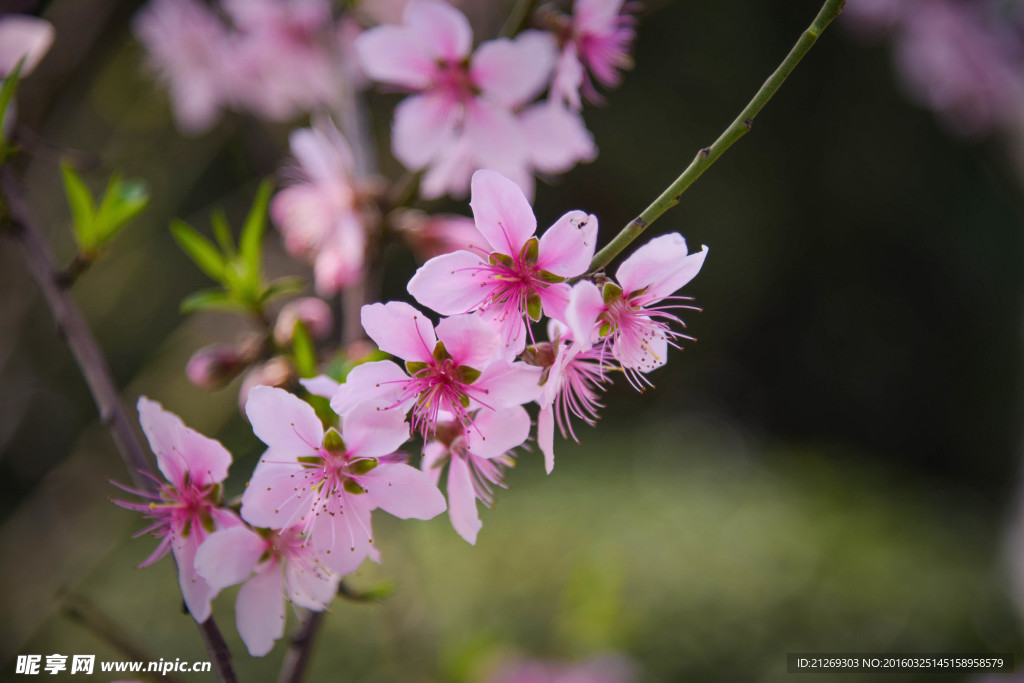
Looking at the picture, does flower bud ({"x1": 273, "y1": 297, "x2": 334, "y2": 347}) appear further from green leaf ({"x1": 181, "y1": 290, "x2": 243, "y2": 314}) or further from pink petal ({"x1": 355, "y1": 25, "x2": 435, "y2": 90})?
pink petal ({"x1": 355, "y1": 25, "x2": 435, "y2": 90})

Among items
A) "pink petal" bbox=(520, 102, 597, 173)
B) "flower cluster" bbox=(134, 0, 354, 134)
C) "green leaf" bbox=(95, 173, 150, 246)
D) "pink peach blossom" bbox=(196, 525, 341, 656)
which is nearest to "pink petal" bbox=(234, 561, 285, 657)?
"pink peach blossom" bbox=(196, 525, 341, 656)

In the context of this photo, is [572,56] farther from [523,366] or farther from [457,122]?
[523,366]

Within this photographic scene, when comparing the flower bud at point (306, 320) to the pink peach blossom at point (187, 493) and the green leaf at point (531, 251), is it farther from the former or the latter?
the green leaf at point (531, 251)

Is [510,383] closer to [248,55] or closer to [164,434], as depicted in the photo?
[164,434]

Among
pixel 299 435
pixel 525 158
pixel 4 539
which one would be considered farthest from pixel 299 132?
pixel 4 539

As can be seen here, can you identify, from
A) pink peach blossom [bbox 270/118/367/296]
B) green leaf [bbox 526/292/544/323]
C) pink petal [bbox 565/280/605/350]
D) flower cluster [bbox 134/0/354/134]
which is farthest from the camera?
flower cluster [bbox 134/0/354/134]

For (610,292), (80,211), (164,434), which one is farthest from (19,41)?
(610,292)
